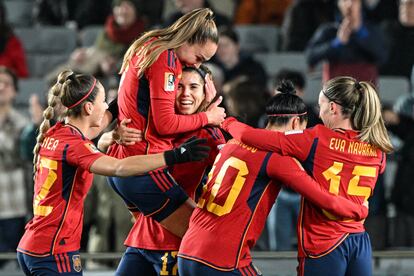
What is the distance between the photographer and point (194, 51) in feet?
17.7

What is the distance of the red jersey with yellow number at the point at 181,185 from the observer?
5.48m

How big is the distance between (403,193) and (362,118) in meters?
2.98

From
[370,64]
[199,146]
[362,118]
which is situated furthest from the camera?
[370,64]

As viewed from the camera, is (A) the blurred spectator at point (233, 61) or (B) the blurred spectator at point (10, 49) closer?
(A) the blurred spectator at point (233, 61)

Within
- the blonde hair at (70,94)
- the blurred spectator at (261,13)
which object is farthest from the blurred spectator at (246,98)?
the blonde hair at (70,94)

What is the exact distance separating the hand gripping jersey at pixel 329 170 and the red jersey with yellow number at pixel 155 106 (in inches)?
11.0

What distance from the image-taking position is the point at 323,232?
5.28 metres

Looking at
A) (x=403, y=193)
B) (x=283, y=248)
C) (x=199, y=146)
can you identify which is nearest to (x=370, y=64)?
(x=403, y=193)

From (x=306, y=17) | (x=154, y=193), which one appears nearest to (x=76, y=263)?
(x=154, y=193)

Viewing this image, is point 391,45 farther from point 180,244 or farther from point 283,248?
point 180,244

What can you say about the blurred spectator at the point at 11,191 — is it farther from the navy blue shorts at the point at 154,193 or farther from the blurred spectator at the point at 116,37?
the navy blue shorts at the point at 154,193

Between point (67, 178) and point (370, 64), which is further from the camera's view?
point (370, 64)

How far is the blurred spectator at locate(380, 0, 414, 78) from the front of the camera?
9.20 meters

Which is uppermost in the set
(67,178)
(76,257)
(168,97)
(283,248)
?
(168,97)
